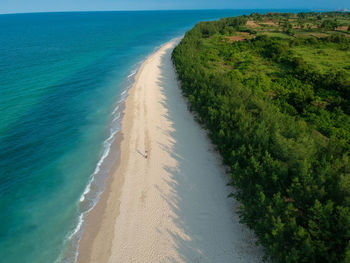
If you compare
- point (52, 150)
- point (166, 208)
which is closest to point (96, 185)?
point (166, 208)

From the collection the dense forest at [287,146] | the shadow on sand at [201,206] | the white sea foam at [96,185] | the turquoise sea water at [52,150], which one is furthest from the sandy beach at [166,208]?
the dense forest at [287,146]

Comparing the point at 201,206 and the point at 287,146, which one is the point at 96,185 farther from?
the point at 287,146

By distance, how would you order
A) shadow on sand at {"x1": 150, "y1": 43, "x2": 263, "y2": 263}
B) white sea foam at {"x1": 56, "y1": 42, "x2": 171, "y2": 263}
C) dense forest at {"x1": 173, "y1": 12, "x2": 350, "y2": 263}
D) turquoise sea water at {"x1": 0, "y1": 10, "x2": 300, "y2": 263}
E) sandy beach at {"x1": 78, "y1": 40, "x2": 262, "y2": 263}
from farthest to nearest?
1. turquoise sea water at {"x1": 0, "y1": 10, "x2": 300, "y2": 263}
2. white sea foam at {"x1": 56, "y1": 42, "x2": 171, "y2": 263}
3. sandy beach at {"x1": 78, "y1": 40, "x2": 262, "y2": 263}
4. shadow on sand at {"x1": 150, "y1": 43, "x2": 263, "y2": 263}
5. dense forest at {"x1": 173, "y1": 12, "x2": 350, "y2": 263}

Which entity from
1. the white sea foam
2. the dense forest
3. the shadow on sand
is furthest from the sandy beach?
the dense forest

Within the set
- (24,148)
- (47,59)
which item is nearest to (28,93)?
(24,148)

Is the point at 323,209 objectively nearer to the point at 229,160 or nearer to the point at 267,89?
the point at 229,160

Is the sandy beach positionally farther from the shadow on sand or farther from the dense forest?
the dense forest
